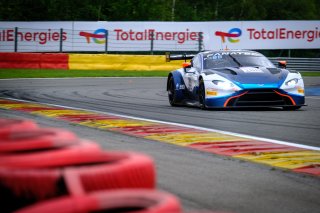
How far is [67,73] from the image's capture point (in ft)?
97.0

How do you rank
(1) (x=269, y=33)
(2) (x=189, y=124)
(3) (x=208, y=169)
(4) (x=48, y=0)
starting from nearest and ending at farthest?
(3) (x=208, y=169) → (2) (x=189, y=124) → (1) (x=269, y=33) → (4) (x=48, y=0)

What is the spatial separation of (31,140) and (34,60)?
1149 inches

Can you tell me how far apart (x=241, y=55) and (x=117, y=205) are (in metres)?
12.8

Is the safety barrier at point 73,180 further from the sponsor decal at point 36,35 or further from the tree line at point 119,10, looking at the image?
the tree line at point 119,10

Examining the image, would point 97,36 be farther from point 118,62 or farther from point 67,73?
point 67,73

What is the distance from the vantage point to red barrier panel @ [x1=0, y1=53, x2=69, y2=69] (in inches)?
1223

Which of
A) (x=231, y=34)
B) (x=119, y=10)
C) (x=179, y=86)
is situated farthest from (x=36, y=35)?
(x=179, y=86)

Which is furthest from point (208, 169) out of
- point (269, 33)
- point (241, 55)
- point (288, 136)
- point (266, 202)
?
point (269, 33)

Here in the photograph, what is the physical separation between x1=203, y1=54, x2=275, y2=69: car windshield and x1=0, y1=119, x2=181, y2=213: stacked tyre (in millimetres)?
11918

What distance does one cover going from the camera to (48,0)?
48719 mm

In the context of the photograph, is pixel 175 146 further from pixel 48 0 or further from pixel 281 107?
pixel 48 0

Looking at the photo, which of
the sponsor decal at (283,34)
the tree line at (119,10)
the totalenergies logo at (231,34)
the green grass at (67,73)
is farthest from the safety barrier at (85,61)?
the tree line at (119,10)

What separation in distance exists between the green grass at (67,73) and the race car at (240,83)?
43.2 feet

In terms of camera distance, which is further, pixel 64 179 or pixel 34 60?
pixel 34 60
